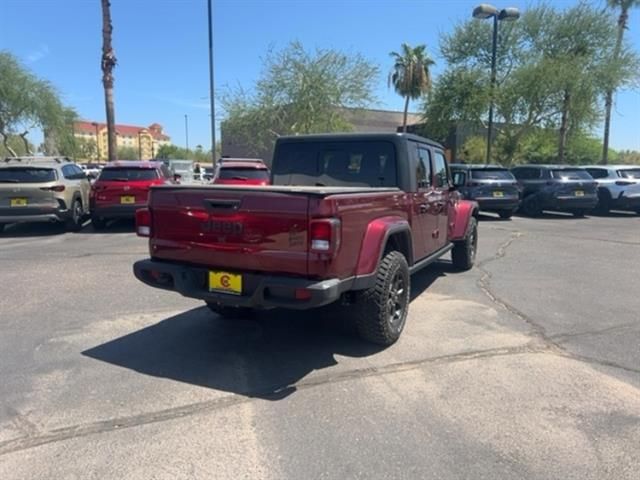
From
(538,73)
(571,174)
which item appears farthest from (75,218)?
(538,73)

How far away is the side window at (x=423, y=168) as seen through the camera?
571 cm

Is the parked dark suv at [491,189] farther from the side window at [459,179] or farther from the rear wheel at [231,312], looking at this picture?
the rear wheel at [231,312]

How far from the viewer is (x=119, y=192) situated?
11820 mm

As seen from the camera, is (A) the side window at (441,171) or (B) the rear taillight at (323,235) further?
(A) the side window at (441,171)

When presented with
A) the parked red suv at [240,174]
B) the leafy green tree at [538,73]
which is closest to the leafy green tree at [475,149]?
the leafy green tree at [538,73]

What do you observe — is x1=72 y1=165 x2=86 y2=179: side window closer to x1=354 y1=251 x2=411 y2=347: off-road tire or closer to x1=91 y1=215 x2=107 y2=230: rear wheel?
x1=91 y1=215 x2=107 y2=230: rear wheel

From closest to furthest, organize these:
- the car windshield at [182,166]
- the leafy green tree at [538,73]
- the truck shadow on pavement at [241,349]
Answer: the truck shadow on pavement at [241,349] → the leafy green tree at [538,73] → the car windshield at [182,166]

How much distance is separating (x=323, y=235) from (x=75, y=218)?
10.1 m

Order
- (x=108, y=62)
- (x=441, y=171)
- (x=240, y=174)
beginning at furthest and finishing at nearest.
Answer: (x=108, y=62)
(x=240, y=174)
(x=441, y=171)

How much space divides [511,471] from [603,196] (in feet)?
55.4

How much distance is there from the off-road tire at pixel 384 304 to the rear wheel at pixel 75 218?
9.50 m

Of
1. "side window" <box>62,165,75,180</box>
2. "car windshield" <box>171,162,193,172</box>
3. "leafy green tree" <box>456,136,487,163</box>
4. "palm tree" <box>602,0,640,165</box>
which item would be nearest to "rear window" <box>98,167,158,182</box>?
"side window" <box>62,165,75,180</box>

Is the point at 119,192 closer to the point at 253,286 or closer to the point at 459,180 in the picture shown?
the point at 459,180

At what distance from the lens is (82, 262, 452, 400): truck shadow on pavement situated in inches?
157
